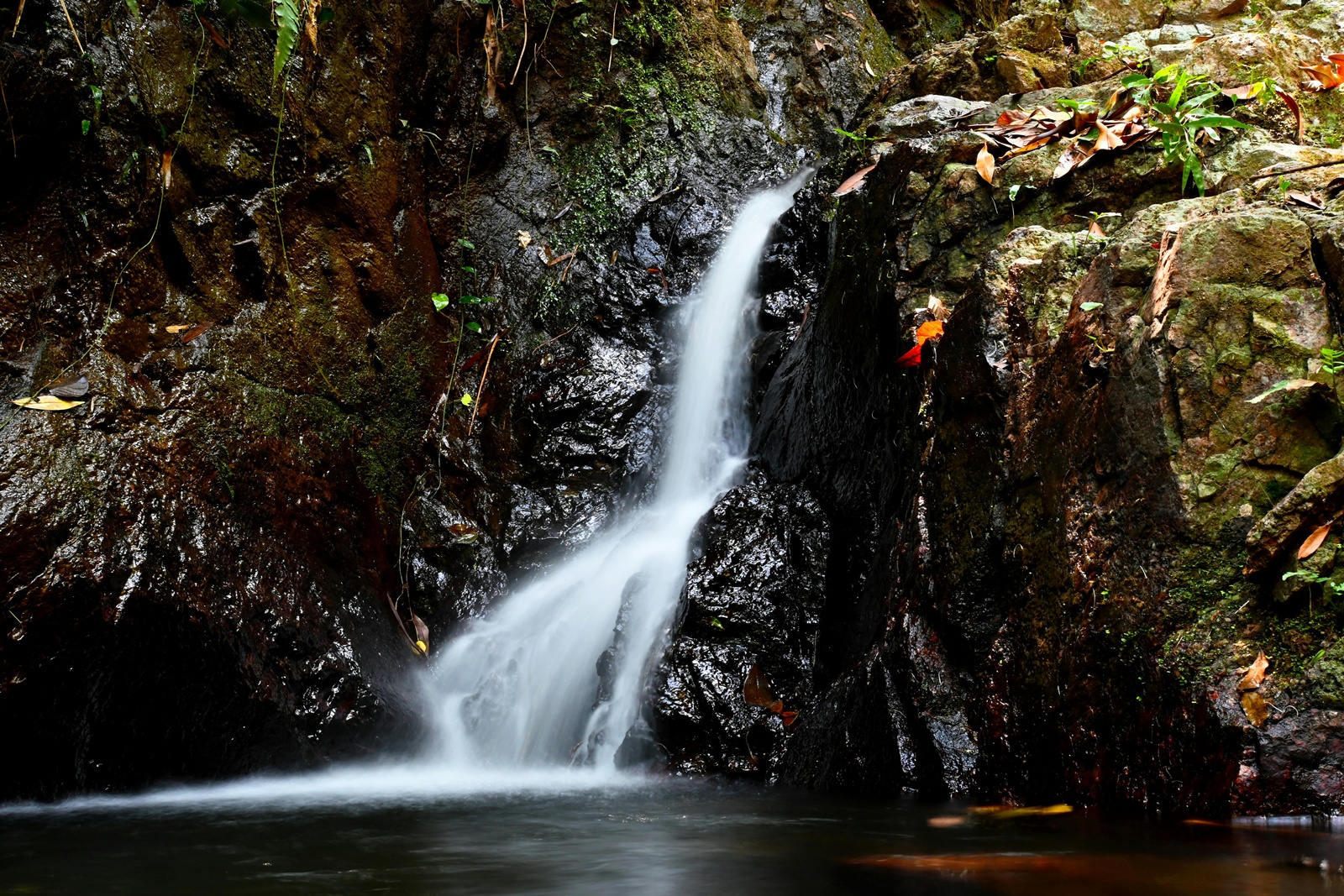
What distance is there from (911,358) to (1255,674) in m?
1.99

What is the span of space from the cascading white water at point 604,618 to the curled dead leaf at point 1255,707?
9.73 ft

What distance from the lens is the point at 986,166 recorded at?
435cm

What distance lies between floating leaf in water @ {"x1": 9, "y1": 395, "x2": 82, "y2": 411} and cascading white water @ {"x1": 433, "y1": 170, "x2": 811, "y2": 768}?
2431 millimetres

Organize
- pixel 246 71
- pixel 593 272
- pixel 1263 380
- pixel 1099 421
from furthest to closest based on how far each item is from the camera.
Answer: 1. pixel 593 272
2. pixel 246 71
3. pixel 1099 421
4. pixel 1263 380

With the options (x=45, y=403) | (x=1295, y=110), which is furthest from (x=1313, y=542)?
(x=45, y=403)

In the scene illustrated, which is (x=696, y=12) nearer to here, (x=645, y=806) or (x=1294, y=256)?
(x=1294, y=256)

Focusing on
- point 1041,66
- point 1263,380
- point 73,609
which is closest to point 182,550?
point 73,609

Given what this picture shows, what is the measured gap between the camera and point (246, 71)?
5.52 meters

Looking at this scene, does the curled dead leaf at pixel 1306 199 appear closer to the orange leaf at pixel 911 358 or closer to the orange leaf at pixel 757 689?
the orange leaf at pixel 911 358

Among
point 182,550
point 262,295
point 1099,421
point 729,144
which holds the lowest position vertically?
point 182,550

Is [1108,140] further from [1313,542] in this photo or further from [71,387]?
[71,387]

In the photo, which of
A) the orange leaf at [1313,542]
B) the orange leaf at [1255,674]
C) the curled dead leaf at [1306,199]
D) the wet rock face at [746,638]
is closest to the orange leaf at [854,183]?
the wet rock face at [746,638]

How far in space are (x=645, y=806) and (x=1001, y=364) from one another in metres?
2.16

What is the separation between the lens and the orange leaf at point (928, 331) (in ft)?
13.1
